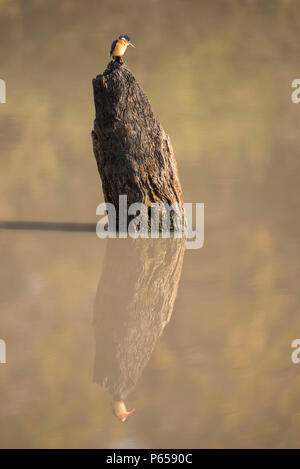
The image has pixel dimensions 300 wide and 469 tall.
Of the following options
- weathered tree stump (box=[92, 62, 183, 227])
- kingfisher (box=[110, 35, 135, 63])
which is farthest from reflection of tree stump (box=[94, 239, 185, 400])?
kingfisher (box=[110, 35, 135, 63])

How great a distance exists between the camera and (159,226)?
5.11 m

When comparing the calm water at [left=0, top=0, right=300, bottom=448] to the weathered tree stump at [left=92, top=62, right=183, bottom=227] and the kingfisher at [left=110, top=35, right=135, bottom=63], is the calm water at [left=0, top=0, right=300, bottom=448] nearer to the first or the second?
the weathered tree stump at [left=92, top=62, right=183, bottom=227]

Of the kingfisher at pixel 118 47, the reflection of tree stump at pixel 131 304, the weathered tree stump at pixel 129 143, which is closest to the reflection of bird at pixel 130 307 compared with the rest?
the reflection of tree stump at pixel 131 304

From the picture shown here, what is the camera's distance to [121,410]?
120 inches

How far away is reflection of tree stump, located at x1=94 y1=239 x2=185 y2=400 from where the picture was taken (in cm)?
337

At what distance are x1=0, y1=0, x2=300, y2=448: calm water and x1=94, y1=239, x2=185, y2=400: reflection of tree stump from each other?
11 millimetres

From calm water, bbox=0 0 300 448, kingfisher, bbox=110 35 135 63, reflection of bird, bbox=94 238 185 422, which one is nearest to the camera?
calm water, bbox=0 0 300 448

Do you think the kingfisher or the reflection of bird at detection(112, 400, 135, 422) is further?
the kingfisher

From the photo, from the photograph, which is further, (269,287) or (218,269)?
(218,269)

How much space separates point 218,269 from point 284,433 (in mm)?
1877

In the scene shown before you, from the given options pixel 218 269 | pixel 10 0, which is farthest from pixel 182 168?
pixel 10 0

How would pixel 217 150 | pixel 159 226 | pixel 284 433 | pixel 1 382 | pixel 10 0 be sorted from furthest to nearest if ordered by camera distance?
pixel 10 0 → pixel 217 150 → pixel 159 226 → pixel 1 382 → pixel 284 433

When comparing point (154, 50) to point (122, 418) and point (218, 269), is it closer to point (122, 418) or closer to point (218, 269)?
point (218, 269)

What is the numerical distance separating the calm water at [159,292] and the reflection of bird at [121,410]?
27 mm
